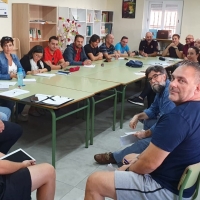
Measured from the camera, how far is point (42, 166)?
1.81m

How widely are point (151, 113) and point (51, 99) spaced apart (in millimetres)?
1030

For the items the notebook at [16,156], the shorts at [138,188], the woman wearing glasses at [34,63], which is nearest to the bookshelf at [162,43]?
the woman wearing glasses at [34,63]

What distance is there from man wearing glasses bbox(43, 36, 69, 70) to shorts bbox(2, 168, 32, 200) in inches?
129

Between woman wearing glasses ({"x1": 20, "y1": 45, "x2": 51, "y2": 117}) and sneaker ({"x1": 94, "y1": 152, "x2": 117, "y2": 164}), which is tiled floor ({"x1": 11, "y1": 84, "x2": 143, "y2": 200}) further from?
woman wearing glasses ({"x1": 20, "y1": 45, "x2": 51, "y2": 117})

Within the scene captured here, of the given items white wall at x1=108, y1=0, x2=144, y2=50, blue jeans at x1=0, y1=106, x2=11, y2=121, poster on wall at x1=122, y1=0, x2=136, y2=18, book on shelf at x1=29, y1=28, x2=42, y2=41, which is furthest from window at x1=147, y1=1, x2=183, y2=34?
blue jeans at x1=0, y1=106, x2=11, y2=121

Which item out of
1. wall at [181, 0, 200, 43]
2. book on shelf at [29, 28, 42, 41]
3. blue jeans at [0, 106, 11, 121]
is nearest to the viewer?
blue jeans at [0, 106, 11, 121]

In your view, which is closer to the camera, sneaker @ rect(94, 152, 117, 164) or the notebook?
the notebook

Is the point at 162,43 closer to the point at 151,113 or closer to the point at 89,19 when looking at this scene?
the point at 89,19

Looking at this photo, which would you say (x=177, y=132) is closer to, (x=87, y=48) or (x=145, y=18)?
(x=87, y=48)

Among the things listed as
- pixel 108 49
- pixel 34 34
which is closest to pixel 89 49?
pixel 108 49

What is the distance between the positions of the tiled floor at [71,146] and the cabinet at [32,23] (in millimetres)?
2239

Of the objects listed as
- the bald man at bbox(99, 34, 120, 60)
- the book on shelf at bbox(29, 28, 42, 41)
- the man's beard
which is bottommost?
the man's beard

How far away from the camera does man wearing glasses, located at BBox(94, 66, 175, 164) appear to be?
2.58m

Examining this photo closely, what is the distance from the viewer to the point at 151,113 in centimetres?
295
